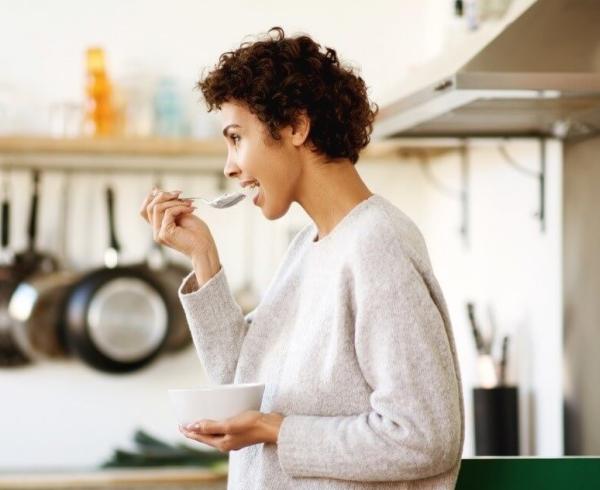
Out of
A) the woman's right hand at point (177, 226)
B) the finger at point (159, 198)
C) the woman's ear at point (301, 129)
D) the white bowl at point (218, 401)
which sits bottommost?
the white bowl at point (218, 401)

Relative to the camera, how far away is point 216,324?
1378mm

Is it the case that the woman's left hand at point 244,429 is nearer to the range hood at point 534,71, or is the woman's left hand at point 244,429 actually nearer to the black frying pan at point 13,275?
the range hood at point 534,71

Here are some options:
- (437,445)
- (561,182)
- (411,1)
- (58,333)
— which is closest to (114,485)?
(58,333)

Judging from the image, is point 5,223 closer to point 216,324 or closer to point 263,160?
point 216,324

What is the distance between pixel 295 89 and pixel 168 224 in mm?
244

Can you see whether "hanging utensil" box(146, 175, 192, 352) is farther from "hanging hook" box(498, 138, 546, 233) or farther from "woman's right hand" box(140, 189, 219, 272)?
"woman's right hand" box(140, 189, 219, 272)

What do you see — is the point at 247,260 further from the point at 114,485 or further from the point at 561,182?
the point at 561,182

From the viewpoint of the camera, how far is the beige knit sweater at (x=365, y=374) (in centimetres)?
110

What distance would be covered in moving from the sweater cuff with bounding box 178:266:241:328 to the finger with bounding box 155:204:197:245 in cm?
6

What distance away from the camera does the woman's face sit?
4.02 ft

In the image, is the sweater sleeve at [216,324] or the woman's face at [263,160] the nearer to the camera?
the woman's face at [263,160]

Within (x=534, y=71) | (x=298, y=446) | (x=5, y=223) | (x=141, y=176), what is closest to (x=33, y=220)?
(x=5, y=223)

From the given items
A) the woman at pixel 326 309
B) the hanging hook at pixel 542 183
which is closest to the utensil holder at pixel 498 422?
the hanging hook at pixel 542 183

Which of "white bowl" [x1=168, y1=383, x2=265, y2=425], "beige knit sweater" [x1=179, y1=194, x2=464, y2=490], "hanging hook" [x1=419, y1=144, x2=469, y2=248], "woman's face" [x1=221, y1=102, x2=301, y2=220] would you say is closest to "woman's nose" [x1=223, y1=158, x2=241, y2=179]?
"woman's face" [x1=221, y1=102, x2=301, y2=220]
